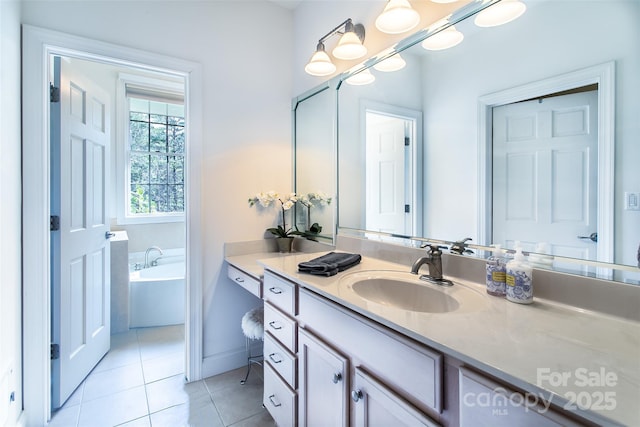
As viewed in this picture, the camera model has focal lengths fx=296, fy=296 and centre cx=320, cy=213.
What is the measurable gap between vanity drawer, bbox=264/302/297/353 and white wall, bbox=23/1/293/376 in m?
0.72

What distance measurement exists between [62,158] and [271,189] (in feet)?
4.17

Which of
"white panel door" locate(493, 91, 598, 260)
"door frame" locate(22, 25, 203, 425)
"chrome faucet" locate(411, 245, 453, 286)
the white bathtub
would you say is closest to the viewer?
"white panel door" locate(493, 91, 598, 260)

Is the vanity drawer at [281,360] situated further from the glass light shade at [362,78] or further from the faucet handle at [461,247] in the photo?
the glass light shade at [362,78]

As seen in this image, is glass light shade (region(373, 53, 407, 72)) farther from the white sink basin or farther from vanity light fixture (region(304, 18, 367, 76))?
the white sink basin

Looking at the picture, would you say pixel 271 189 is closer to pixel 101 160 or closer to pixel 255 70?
pixel 255 70

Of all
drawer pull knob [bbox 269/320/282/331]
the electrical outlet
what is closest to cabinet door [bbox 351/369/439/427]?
drawer pull knob [bbox 269/320/282/331]

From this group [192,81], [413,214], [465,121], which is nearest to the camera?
[465,121]

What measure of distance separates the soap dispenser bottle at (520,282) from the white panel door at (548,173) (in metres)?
0.15

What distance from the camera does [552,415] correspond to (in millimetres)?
517

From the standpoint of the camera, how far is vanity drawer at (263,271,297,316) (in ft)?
4.27

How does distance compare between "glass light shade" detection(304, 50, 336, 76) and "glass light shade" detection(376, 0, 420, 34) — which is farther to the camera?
"glass light shade" detection(304, 50, 336, 76)

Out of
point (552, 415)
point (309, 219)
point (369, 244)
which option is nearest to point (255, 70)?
point (309, 219)

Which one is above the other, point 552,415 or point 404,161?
point 404,161

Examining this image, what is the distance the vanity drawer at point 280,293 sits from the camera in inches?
51.2
